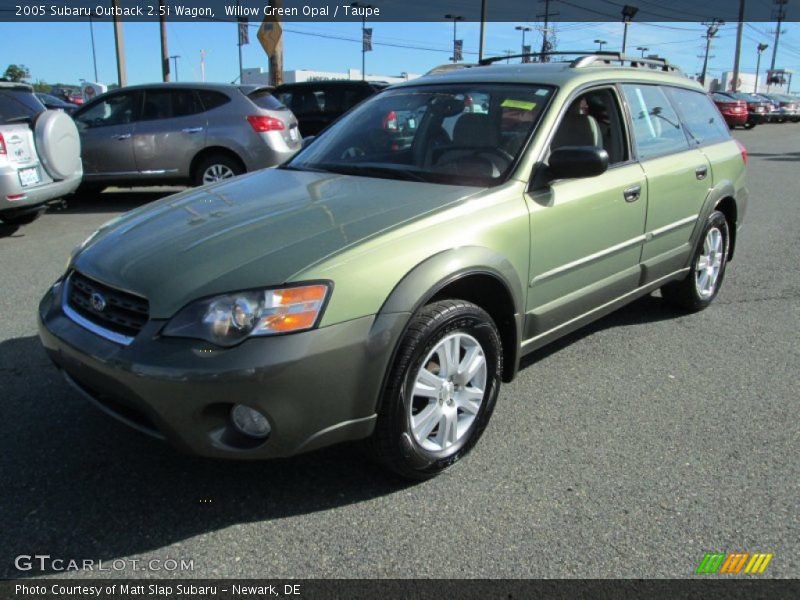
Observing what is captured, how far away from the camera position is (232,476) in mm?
2867

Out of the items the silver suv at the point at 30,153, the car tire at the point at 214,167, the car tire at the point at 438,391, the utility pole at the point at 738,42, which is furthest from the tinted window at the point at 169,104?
the utility pole at the point at 738,42

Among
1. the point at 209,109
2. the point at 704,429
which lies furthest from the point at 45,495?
the point at 209,109

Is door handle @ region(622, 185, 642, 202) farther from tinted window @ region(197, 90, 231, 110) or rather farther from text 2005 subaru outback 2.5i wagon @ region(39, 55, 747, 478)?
tinted window @ region(197, 90, 231, 110)

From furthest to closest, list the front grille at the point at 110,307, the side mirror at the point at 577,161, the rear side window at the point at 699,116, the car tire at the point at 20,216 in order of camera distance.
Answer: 1. the car tire at the point at 20,216
2. the rear side window at the point at 699,116
3. the side mirror at the point at 577,161
4. the front grille at the point at 110,307

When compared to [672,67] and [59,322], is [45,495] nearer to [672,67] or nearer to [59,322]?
[59,322]

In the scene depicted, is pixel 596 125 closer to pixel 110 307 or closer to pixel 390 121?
pixel 390 121

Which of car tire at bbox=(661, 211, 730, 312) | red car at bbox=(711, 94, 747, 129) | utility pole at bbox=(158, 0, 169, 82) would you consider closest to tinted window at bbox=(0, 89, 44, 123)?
car tire at bbox=(661, 211, 730, 312)

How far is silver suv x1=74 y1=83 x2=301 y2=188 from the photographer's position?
8906 millimetres

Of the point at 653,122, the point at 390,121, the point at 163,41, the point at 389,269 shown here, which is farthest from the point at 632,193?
the point at 163,41

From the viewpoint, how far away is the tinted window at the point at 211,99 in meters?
9.02

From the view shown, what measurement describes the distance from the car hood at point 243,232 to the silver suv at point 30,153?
12.6ft

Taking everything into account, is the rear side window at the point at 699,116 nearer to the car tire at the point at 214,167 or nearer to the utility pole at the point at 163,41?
the car tire at the point at 214,167

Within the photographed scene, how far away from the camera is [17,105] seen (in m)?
6.77

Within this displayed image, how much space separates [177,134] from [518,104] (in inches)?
255
